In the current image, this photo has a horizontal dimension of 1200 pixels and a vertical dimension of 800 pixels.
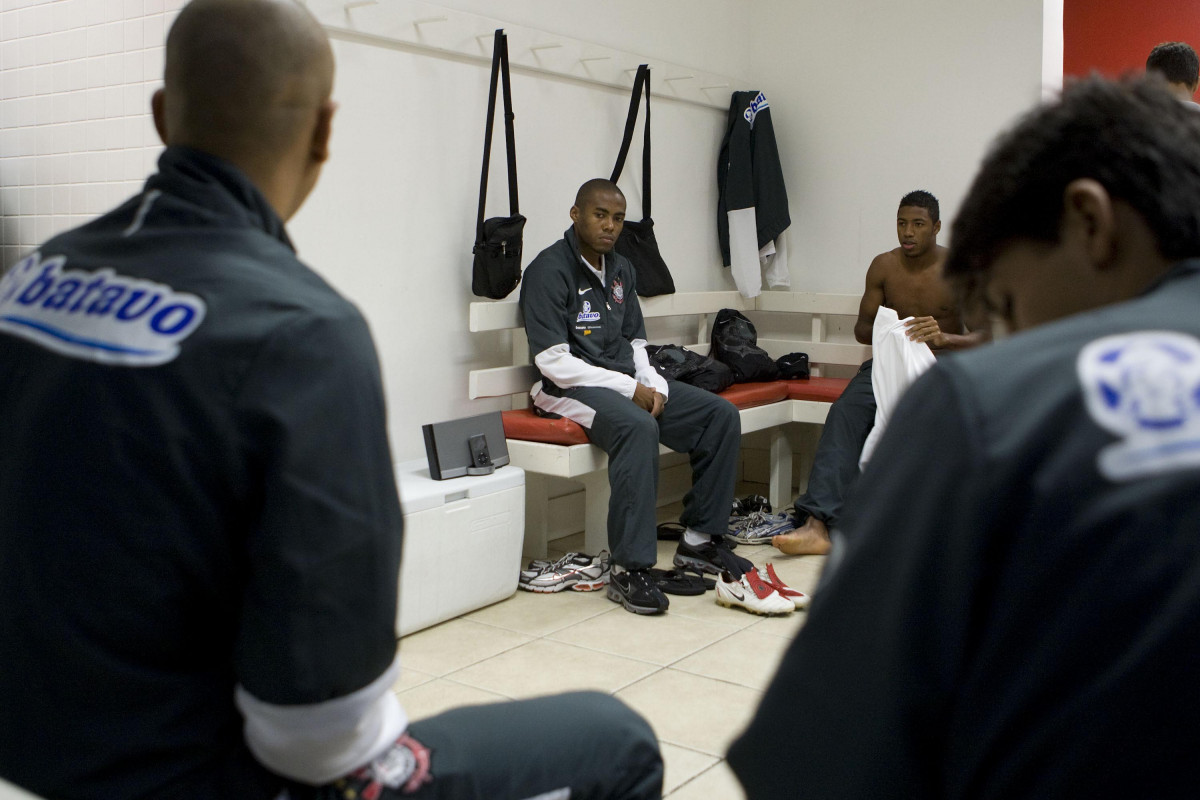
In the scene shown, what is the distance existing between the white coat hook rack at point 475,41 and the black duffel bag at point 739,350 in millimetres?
1085

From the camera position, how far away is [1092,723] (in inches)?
21.5

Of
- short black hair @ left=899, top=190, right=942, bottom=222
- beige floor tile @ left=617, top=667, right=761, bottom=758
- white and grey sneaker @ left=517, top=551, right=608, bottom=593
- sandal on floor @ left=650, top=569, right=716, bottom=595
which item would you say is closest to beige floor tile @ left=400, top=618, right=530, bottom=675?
white and grey sneaker @ left=517, top=551, right=608, bottom=593

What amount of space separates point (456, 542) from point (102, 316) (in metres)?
2.57

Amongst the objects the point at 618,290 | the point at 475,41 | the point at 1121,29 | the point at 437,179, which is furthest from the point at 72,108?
the point at 1121,29

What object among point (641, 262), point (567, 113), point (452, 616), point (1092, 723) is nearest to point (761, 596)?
point (452, 616)

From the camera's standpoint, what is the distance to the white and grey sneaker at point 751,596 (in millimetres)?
3490

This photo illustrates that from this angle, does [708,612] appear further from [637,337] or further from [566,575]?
[637,337]

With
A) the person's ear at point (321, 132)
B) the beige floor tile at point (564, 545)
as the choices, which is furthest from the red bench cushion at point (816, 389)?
the person's ear at point (321, 132)

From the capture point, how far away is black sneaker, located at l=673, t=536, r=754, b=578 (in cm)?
383

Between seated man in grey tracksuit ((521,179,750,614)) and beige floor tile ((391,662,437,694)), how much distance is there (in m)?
0.89

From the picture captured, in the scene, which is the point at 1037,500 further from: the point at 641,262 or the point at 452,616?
the point at 641,262

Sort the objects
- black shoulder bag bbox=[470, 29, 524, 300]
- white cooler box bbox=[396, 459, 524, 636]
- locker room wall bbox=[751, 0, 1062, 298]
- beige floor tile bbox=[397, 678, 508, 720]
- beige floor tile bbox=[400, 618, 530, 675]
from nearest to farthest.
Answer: beige floor tile bbox=[397, 678, 508, 720] < beige floor tile bbox=[400, 618, 530, 675] < white cooler box bbox=[396, 459, 524, 636] < black shoulder bag bbox=[470, 29, 524, 300] < locker room wall bbox=[751, 0, 1062, 298]

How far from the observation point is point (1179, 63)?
12.9 ft

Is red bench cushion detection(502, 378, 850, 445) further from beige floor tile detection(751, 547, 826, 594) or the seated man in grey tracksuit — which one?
beige floor tile detection(751, 547, 826, 594)
